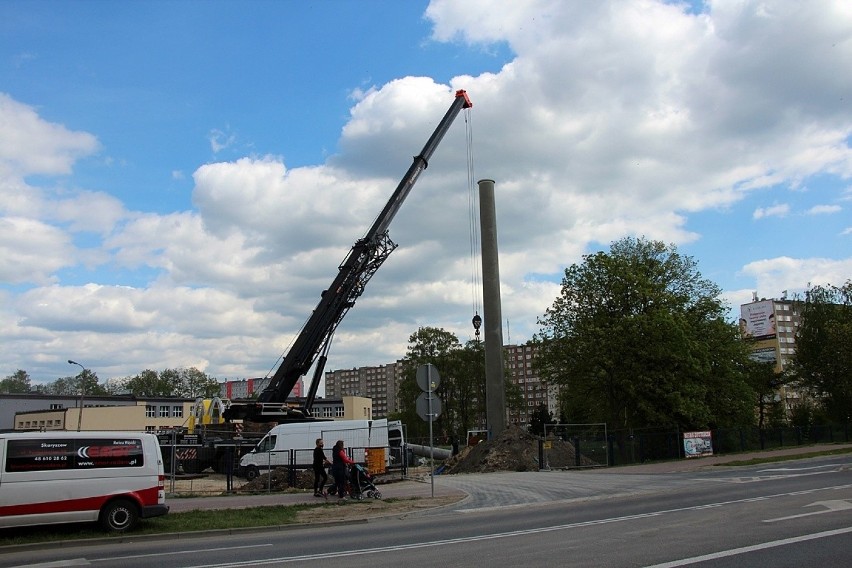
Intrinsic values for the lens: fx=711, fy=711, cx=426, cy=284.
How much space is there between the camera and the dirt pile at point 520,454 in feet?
104

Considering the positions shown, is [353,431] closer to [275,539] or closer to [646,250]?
[275,539]

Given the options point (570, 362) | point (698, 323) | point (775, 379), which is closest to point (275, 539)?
point (570, 362)

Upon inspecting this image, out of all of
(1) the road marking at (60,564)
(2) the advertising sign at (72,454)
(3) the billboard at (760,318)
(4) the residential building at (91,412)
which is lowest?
(1) the road marking at (60,564)

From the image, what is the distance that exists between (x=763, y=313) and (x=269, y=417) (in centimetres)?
10625

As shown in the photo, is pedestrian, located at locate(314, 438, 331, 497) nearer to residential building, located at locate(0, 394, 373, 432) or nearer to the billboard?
residential building, located at locate(0, 394, 373, 432)

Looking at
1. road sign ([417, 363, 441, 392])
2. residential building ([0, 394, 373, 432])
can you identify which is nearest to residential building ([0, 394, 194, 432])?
residential building ([0, 394, 373, 432])

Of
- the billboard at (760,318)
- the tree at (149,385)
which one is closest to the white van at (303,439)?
the billboard at (760,318)

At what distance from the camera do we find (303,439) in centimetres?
3033

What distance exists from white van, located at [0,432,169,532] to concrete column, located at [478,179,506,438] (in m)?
31.7

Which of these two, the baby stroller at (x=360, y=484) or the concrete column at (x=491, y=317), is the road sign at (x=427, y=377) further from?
the concrete column at (x=491, y=317)

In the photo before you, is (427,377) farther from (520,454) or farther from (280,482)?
(520,454)

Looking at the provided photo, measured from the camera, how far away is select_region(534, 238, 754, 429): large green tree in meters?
40.8

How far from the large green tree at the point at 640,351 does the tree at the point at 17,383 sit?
15008 cm

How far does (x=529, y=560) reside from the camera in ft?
30.3
